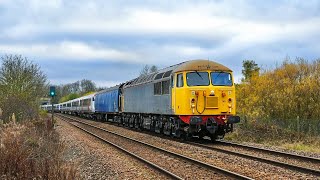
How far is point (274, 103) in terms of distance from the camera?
25203 millimetres

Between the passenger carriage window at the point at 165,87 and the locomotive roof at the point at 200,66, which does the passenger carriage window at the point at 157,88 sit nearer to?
the passenger carriage window at the point at 165,87

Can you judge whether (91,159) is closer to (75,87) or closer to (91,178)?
(91,178)

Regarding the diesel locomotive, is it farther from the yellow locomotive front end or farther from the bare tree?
the bare tree

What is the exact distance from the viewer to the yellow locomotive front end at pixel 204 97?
18812 mm

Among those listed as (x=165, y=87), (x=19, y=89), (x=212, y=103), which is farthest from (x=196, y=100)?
(x=19, y=89)

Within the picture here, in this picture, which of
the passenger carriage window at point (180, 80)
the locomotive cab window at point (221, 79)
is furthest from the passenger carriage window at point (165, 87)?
the locomotive cab window at point (221, 79)

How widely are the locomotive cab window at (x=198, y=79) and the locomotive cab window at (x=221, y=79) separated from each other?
0.98 ft

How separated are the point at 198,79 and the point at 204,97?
92cm

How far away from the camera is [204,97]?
19.0m

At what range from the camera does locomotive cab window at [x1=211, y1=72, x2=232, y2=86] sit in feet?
64.0

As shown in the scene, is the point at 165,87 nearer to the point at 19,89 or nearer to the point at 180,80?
the point at 180,80

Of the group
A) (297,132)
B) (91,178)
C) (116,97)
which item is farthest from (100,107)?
(91,178)

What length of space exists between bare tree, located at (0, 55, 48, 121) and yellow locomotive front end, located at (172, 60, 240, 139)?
10280 mm

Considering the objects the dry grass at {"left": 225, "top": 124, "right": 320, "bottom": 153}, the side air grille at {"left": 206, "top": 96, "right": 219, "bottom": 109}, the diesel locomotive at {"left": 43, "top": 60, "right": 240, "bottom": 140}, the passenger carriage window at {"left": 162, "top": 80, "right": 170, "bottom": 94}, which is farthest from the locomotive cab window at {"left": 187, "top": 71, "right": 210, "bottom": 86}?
the dry grass at {"left": 225, "top": 124, "right": 320, "bottom": 153}
